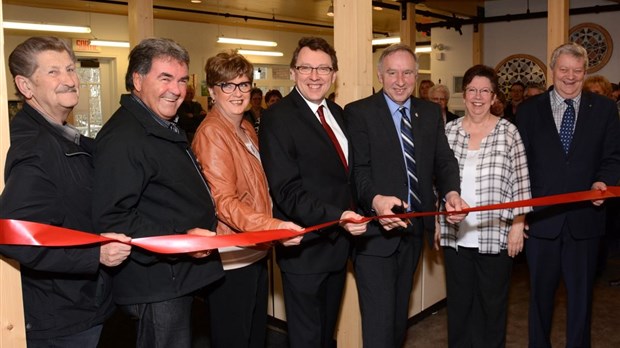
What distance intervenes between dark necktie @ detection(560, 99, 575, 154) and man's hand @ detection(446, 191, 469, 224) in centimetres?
85

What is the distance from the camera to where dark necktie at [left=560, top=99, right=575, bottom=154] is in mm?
3746

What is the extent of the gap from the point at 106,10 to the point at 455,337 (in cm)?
1224

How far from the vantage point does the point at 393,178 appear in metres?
3.35

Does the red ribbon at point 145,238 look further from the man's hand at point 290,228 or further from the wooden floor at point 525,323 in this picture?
the wooden floor at point 525,323

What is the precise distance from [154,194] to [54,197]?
1.26 feet

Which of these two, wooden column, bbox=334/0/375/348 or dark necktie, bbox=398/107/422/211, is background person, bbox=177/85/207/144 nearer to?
wooden column, bbox=334/0/375/348

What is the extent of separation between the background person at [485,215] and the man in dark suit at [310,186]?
85 centimetres

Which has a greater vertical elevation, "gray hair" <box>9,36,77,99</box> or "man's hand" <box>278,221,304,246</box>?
"gray hair" <box>9,36,77,99</box>

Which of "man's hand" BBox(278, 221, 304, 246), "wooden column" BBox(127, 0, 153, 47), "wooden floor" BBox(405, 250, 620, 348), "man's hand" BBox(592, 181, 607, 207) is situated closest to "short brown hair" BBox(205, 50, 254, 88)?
"man's hand" BBox(278, 221, 304, 246)

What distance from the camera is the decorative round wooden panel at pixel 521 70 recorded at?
41.3ft

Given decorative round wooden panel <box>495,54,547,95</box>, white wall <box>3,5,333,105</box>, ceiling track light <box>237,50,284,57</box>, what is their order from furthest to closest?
ceiling track light <box>237,50,284,57</box>
decorative round wooden panel <box>495,54,547,95</box>
white wall <box>3,5,333,105</box>

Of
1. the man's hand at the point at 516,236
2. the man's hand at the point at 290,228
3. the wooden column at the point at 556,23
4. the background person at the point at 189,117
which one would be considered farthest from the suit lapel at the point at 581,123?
the background person at the point at 189,117

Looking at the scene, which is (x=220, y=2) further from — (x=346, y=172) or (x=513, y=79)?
(x=346, y=172)

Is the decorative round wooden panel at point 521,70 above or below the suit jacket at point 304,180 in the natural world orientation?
above
